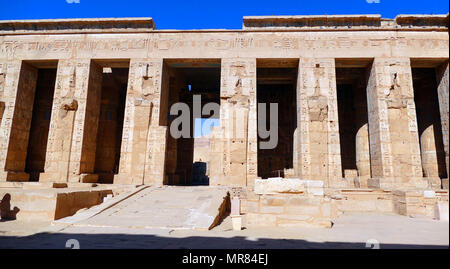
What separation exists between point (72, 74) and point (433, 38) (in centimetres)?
1714

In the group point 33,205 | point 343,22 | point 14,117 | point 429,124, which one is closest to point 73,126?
point 14,117

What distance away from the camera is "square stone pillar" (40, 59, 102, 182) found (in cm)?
1256

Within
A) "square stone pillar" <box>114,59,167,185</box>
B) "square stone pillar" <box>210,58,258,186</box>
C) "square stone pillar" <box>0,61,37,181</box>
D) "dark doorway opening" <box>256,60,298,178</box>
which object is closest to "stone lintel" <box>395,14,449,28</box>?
"dark doorway opening" <box>256,60,298,178</box>

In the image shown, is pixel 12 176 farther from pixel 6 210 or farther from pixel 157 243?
pixel 157 243

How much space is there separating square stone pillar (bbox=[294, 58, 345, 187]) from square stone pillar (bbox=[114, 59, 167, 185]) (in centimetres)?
638

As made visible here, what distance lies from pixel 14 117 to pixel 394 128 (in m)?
17.7

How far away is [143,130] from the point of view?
1270cm

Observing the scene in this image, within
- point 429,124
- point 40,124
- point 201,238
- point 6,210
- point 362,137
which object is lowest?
point 201,238

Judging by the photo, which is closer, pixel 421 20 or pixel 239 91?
pixel 239 91

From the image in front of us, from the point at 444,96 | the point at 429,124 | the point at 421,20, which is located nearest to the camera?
the point at 444,96

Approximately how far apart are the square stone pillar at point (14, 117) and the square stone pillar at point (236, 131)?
375 inches
